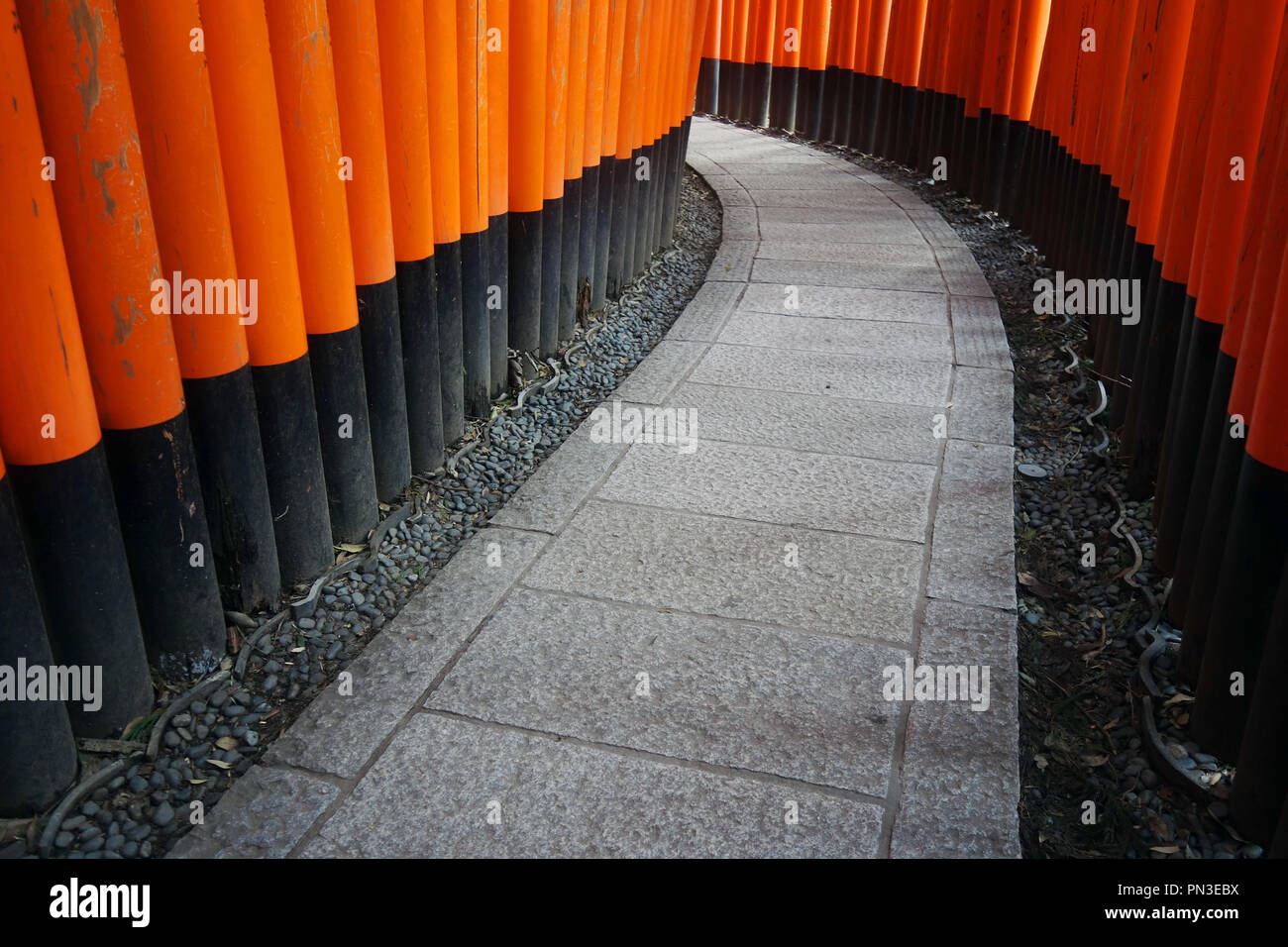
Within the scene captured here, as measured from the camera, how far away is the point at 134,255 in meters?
2.56

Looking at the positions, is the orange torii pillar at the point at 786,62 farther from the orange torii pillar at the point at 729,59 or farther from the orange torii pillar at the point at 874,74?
the orange torii pillar at the point at 874,74

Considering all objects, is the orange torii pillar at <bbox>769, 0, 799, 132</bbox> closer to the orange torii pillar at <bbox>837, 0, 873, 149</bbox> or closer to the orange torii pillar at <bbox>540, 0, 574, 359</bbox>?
the orange torii pillar at <bbox>837, 0, 873, 149</bbox>

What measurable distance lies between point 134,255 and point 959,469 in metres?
3.40

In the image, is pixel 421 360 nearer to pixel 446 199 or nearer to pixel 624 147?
pixel 446 199

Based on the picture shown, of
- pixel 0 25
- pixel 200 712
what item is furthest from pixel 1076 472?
pixel 0 25

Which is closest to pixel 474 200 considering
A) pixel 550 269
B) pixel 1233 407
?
pixel 550 269

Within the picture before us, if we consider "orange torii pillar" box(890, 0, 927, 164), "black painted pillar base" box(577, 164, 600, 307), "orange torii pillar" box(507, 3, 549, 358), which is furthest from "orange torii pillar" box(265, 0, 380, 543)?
"orange torii pillar" box(890, 0, 927, 164)

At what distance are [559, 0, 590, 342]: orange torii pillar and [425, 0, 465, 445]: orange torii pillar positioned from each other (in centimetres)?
137

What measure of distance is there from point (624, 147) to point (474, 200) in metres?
2.52

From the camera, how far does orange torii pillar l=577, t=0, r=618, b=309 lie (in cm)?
580

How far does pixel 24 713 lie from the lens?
2.41 metres

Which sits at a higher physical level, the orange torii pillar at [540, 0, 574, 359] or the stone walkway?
the orange torii pillar at [540, 0, 574, 359]

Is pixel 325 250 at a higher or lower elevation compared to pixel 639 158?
lower

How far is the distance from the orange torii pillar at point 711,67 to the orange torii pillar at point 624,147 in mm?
8050
